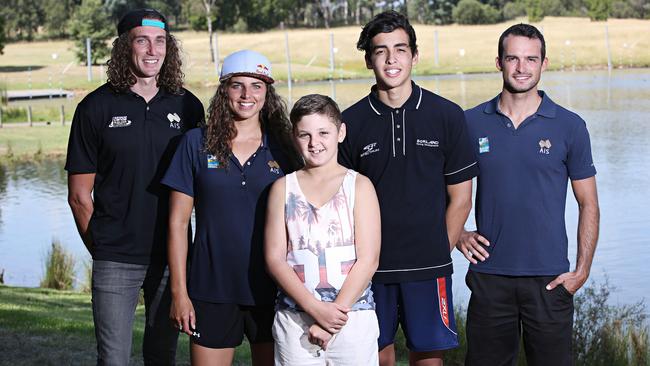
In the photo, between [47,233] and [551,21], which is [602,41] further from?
[47,233]

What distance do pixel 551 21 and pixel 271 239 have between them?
70.2m

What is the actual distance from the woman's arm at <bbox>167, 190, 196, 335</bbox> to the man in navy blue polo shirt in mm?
1240

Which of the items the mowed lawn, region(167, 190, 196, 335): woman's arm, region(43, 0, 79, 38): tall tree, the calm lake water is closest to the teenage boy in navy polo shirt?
region(167, 190, 196, 335): woman's arm

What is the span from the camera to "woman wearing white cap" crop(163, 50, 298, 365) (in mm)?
4117

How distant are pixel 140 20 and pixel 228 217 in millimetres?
1044

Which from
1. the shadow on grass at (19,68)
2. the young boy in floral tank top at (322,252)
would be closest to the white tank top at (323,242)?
the young boy in floral tank top at (322,252)

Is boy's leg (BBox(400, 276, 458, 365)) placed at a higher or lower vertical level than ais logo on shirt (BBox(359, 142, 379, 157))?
lower

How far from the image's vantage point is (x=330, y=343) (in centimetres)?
395

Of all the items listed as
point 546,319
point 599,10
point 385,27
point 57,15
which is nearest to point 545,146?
point 546,319

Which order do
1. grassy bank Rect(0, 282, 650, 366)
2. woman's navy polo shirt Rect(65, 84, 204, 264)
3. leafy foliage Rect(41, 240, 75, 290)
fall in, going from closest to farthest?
→ woman's navy polo shirt Rect(65, 84, 204, 264) < grassy bank Rect(0, 282, 650, 366) < leafy foliage Rect(41, 240, 75, 290)

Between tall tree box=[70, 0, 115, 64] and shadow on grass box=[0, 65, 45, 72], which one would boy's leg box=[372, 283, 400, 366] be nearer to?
shadow on grass box=[0, 65, 45, 72]

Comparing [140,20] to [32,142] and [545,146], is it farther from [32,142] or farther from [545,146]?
[32,142]

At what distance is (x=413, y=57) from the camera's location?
172 inches

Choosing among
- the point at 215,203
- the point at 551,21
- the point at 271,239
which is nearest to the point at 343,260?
the point at 271,239
